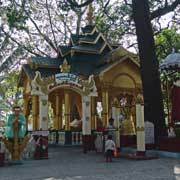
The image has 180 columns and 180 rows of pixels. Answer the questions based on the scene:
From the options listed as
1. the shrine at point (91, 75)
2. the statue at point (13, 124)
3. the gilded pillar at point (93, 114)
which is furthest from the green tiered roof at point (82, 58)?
the statue at point (13, 124)

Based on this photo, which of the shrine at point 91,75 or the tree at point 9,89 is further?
the tree at point 9,89

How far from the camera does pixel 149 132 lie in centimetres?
1461

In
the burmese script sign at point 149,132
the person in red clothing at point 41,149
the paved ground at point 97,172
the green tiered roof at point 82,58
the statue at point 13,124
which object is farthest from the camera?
the green tiered roof at point 82,58

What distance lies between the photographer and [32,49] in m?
31.7

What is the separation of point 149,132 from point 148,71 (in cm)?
294

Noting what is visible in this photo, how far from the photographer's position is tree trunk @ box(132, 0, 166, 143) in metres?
15.3

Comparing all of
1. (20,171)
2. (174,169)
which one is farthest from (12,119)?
(174,169)

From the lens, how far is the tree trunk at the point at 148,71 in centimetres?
1527

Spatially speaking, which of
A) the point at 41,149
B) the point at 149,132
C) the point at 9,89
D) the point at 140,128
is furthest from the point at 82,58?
the point at 9,89

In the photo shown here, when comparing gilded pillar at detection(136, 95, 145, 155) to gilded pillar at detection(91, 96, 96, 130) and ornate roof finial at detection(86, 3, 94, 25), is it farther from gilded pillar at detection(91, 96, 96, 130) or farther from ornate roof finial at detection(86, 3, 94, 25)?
ornate roof finial at detection(86, 3, 94, 25)

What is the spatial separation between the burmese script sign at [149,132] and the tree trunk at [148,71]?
281mm

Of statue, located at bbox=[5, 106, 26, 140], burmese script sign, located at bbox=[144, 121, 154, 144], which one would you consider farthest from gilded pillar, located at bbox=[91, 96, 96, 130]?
statue, located at bbox=[5, 106, 26, 140]

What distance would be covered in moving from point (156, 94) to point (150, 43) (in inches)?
97.9

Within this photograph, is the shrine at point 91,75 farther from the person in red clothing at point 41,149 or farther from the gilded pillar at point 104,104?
the person in red clothing at point 41,149
